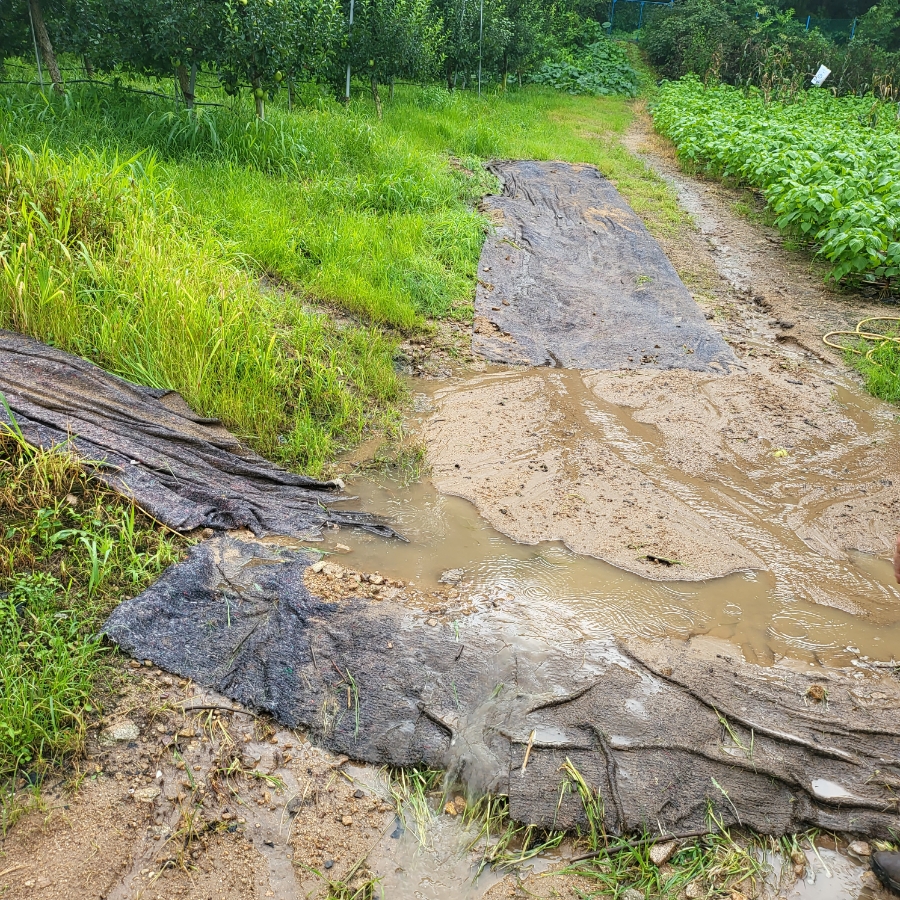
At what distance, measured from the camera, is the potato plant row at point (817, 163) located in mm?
6555

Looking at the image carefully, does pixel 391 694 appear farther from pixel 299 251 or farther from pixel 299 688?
pixel 299 251

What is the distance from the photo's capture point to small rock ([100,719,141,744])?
239cm

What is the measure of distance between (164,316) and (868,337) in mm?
5331

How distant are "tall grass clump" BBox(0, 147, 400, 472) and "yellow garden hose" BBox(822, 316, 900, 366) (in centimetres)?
363

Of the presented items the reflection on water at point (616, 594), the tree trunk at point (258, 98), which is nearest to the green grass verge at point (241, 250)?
the tree trunk at point (258, 98)

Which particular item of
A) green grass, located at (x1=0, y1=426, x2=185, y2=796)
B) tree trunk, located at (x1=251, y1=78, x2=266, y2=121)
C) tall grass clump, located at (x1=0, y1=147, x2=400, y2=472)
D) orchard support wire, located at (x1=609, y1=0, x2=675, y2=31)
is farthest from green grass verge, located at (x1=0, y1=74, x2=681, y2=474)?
orchard support wire, located at (x1=609, y1=0, x2=675, y2=31)

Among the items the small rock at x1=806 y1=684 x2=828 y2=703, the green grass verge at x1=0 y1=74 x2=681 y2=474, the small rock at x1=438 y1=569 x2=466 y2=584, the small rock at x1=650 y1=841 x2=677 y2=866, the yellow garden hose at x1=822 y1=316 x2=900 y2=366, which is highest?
the green grass verge at x1=0 y1=74 x2=681 y2=474

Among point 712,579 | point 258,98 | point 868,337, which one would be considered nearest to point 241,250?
point 258,98

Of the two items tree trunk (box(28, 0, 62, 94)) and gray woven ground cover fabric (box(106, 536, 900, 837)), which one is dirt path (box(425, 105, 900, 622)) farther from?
tree trunk (box(28, 0, 62, 94))

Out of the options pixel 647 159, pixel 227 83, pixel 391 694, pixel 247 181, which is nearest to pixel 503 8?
pixel 647 159

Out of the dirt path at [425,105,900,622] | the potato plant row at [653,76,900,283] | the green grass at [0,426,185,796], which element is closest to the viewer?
the green grass at [0,426,185,796]

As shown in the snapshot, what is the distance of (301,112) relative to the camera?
8.81m

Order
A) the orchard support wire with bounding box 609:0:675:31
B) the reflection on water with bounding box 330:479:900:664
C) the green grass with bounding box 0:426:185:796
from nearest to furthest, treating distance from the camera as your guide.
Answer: the green grass with bounding box 0:426:185:796, the reflection on water with bounding box 330:479:900:664, the orchard support wire with bounding box 609:0:675:31

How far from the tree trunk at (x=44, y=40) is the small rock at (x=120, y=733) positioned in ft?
20.9
